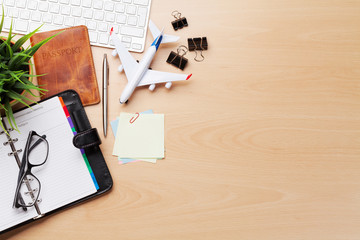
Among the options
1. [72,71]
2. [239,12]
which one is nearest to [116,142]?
[72,71]

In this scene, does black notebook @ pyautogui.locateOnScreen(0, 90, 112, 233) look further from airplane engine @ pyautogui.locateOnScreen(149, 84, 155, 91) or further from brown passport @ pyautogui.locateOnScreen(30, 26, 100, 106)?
airplane engine @ pyautogui.locateOnScreen(149, 84, 155, 91)

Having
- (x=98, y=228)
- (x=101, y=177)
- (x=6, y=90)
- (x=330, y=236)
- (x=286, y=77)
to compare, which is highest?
(x=6, y=90)

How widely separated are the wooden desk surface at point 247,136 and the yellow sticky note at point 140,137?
0.02 metres

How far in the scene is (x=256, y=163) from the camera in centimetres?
77

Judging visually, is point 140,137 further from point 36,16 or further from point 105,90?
point 36,16

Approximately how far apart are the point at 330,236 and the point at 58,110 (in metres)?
0.81

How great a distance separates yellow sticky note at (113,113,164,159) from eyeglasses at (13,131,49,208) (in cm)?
18

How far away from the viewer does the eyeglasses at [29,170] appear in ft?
2.25

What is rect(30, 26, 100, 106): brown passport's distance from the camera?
750mm

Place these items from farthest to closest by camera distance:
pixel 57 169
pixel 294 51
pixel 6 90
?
pixel 294 51, pixel 57 169, pixel 6 90

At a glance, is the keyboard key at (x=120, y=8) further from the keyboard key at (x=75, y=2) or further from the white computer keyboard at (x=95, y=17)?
the keyboard key at (x=75, y=2)

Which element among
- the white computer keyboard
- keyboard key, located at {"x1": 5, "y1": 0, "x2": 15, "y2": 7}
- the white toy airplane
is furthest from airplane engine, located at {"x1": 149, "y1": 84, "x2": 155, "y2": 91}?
keyboard key, located at {"x1": 5, "y1": 0, "x2": 15, "y2": 7}

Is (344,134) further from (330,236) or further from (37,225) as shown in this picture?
(37,225)

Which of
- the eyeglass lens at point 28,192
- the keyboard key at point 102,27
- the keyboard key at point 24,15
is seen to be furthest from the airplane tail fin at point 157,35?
the eyeglass lens at point 28,192
